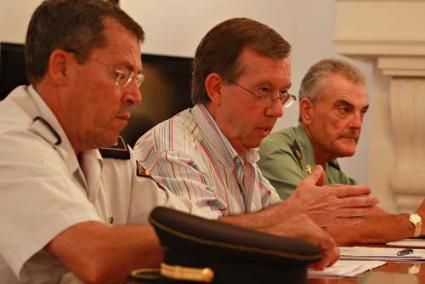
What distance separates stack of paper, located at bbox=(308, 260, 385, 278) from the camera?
196 cm

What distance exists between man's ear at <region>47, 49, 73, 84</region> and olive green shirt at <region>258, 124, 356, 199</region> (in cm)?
132

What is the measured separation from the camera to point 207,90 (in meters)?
2.61

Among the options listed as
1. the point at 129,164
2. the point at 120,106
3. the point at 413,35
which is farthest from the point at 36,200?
the point at 413,35

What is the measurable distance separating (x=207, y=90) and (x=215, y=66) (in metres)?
0.07

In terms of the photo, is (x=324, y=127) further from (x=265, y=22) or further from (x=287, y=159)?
(x=265, y=22)

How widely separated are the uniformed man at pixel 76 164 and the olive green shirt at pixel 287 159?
94 cm

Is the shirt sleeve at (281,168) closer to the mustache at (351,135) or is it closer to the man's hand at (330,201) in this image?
the mustache at (351,135)

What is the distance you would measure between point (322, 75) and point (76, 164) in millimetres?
→ 1864

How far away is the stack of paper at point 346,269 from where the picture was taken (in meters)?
1.96

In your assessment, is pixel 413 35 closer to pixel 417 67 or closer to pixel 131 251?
pixel 417 67

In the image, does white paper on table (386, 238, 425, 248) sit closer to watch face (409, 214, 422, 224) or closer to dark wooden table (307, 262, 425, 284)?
watch face (409, 214, 422, 224)

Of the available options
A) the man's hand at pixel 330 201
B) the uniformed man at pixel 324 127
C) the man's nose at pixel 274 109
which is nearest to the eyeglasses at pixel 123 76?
the man's hand at pixel 330 201

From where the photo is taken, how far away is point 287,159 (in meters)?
3.09

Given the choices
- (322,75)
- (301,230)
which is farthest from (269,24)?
(301,230)
